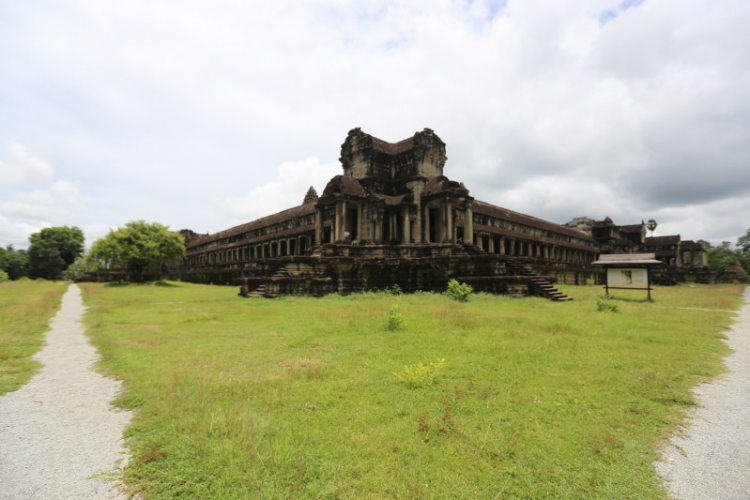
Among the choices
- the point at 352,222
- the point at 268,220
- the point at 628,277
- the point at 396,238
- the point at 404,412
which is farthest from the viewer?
the point at 268,220

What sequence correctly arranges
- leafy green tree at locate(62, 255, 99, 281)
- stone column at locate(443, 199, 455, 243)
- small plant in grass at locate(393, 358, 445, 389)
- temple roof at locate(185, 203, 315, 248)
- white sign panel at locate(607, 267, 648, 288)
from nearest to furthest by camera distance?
1. small plant in grass at locate(393, 358, 445, 389)
2. white sign panel at locate(607, 267, 648, 288)
3. stone column at locate(443, 199, 455, 243)
4. temple roof at locate(185, 203, 315, 248)
5. leafy green tree at locate(62, 255, 99, 281)

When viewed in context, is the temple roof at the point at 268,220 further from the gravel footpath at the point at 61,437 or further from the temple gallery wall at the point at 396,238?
the gravel footpath at the point at 61,437

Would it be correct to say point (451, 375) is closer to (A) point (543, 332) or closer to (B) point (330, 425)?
(B) point (330, 425)

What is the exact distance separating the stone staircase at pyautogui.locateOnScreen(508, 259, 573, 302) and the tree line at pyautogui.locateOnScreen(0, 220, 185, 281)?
3909 cm

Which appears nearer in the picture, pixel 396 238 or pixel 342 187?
pixel 342 187

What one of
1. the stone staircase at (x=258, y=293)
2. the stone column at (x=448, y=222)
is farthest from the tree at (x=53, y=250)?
the stone column at (x=448, y=222)

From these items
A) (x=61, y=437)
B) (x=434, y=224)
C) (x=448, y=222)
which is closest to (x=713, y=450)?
(x=61, y=437)

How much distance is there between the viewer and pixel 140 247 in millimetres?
39969

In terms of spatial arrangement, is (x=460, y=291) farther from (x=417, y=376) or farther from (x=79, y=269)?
(x=79, y=269)

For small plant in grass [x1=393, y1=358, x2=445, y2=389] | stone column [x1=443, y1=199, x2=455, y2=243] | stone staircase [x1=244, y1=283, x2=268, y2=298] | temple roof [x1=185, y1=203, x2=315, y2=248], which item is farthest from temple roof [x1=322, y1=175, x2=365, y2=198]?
small plant in grass [x1=393, y1=358, x2=445, y2=389]

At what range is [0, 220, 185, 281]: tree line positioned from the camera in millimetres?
39688

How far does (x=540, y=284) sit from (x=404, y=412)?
59.0 feet

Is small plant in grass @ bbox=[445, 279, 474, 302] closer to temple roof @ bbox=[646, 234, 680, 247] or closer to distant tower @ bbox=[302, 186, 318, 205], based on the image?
distant tower @ bbox=[302, 186, 318, 205]

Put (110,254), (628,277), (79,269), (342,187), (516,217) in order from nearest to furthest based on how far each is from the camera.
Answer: (628,277) → (342,187) → (110,254) → (516,217) → (79,269)
